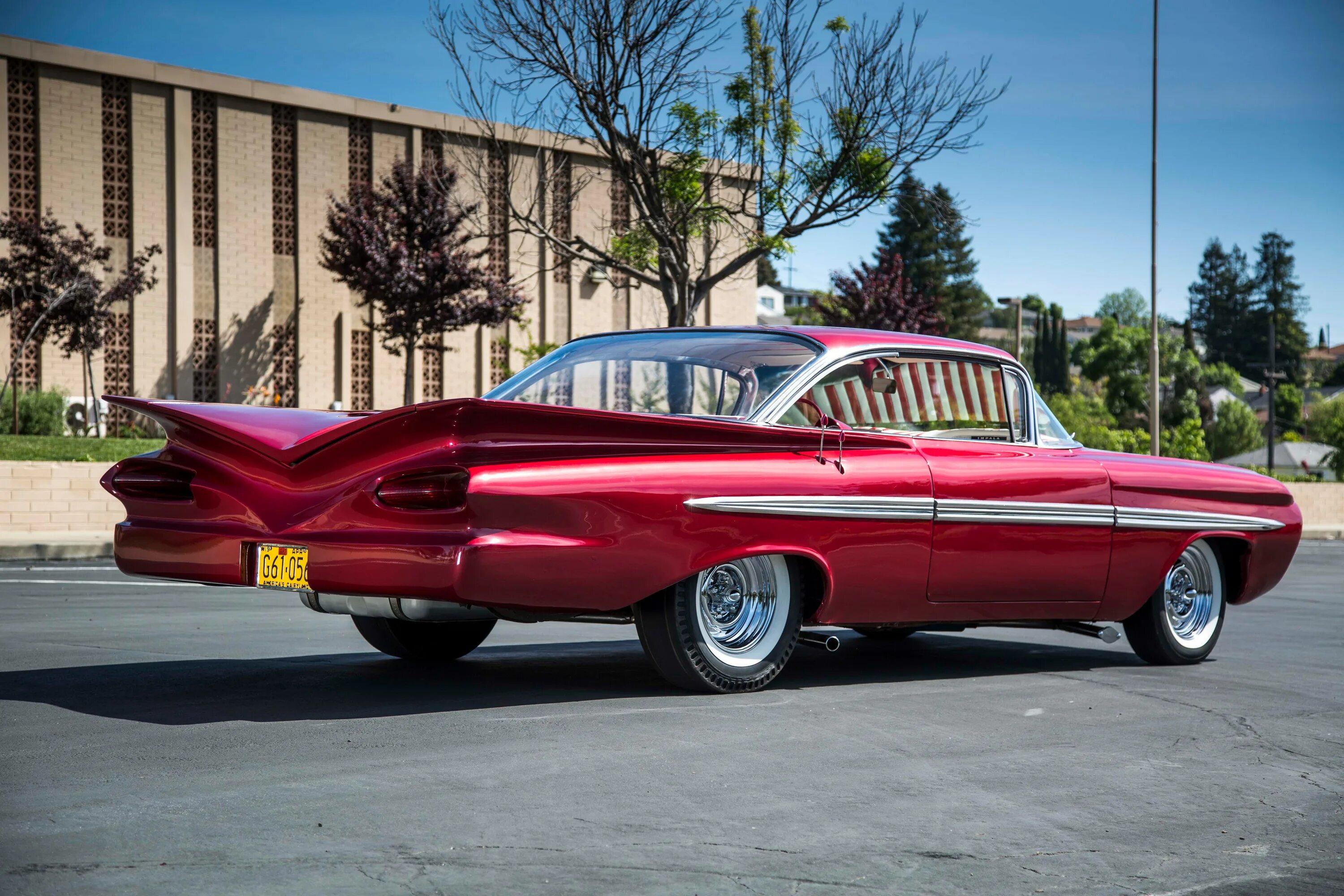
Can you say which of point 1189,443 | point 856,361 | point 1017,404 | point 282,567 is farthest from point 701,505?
point 1189,443

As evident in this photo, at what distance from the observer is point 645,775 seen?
4.43 m

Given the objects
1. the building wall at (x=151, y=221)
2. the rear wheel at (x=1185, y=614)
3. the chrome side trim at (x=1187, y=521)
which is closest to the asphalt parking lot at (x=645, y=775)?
the rear wheel at (x=1185, y=614)

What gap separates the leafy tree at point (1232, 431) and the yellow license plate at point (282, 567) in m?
99.7

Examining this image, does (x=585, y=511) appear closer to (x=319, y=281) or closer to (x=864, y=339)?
(x=864, y=339)

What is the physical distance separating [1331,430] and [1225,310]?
2593 inches

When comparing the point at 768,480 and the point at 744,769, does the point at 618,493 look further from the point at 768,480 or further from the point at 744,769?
the point at 744,769

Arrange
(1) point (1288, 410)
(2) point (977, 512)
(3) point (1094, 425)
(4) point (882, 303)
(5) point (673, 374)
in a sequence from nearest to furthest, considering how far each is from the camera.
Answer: (5) point (673, 374) < (2) point (977, 512) < (4) point (882, 303) < (3) point (1094, 425) < (1) point (1288, 410)

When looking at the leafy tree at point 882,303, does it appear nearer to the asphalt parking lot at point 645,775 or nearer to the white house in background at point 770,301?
the asphalt parking lot at point 645,775

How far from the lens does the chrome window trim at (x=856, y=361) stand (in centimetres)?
600

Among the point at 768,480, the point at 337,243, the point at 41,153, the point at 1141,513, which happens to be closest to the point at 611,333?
the point at 768,480

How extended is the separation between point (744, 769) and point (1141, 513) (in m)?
3.37

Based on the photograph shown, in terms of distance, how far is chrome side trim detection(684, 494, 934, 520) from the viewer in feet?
18.2

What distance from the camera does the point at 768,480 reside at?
18.8 feet

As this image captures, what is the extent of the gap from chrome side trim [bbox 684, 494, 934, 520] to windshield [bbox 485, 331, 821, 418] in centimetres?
45
